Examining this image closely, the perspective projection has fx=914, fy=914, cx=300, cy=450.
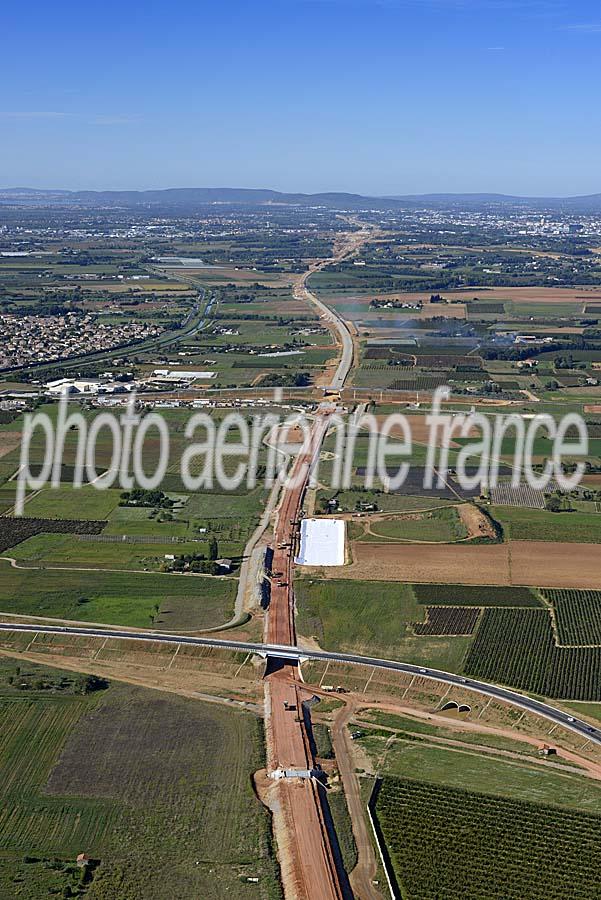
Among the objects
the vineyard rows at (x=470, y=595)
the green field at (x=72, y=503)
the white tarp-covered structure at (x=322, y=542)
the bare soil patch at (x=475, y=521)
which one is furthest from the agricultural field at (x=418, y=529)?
the green field at (x=72, y=503)

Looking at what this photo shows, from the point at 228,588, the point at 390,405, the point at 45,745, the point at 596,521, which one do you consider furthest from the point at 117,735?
the point at 390,405

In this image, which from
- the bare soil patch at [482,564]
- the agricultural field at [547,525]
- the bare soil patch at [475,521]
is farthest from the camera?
the bare soil patch at [475,521]

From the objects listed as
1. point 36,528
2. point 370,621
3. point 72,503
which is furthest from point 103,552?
point 370,621

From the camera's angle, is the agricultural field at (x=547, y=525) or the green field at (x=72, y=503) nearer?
the agricultural field at (x=547, y=525)

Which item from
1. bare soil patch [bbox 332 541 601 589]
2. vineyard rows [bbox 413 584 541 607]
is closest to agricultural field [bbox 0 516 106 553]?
bare soil patch [bbox 332 541 601 589]

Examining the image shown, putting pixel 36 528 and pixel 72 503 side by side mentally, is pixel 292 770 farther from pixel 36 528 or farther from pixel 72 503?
pixel 72 503

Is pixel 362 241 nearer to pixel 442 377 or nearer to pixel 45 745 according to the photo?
pixel 442 377

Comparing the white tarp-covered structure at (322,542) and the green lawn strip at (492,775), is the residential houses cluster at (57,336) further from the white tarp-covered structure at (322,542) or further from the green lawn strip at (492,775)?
the green lawn strip at (492,775)
